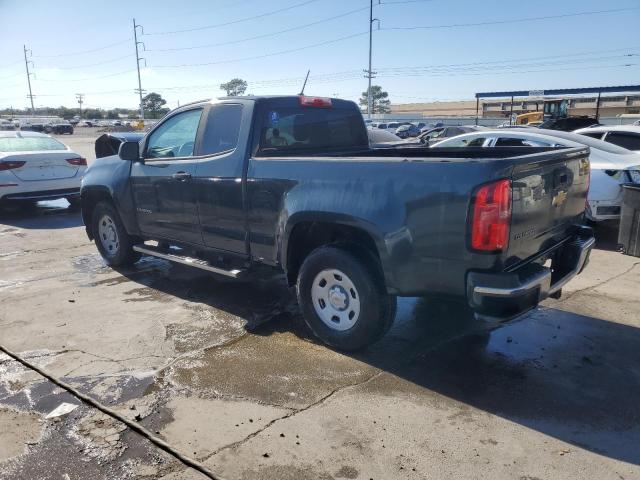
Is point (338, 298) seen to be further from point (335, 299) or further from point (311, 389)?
point (311, 389)

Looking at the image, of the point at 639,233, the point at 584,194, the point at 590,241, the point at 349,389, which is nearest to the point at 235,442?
the point at 349,389

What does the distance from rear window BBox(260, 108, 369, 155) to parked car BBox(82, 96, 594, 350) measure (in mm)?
13

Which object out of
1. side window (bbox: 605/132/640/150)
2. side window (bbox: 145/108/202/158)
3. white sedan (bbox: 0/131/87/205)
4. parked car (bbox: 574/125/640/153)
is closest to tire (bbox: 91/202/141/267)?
side window (bbox: 145/108/202/158)

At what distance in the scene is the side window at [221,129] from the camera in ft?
16.0

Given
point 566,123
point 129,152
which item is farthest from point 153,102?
point 129,152

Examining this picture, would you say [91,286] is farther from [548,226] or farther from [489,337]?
[548,226]

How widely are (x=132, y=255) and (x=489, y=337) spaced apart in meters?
4.38

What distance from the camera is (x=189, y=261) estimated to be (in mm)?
5348

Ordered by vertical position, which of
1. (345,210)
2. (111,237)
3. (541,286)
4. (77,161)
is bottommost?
(111,237)

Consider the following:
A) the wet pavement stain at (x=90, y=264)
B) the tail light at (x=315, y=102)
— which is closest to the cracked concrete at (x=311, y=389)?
the wet pavement stain at (x=90, y=264)

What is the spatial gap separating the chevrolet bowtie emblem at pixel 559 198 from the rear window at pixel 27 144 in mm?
10084

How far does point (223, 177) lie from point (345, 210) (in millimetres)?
1485

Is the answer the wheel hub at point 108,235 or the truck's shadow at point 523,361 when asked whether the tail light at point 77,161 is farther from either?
the truck's shadow at point 523,361

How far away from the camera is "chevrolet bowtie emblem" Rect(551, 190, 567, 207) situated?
3.89 metres
